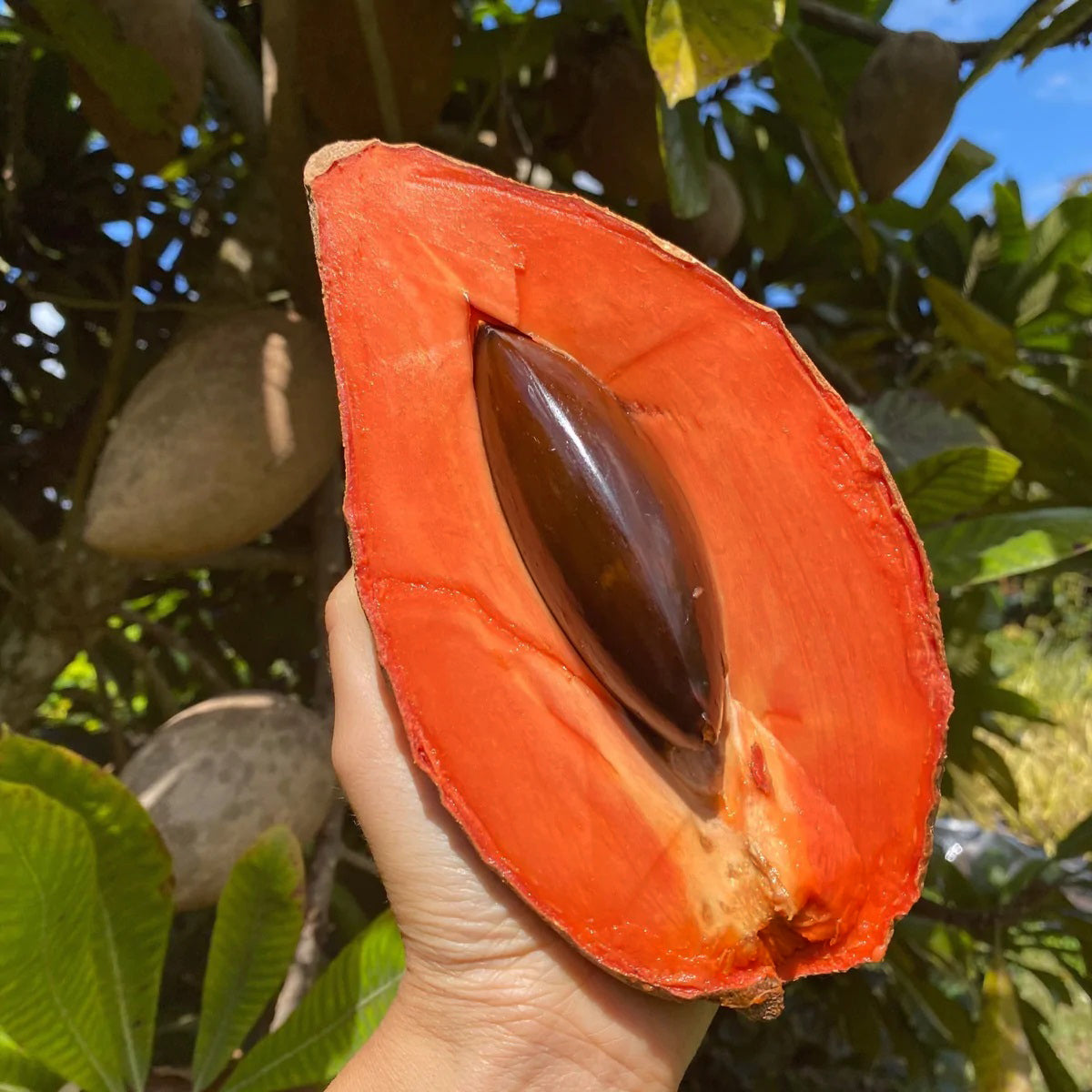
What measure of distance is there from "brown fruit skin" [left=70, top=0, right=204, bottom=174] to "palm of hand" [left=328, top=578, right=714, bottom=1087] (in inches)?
20.6

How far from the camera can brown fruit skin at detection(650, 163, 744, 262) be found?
2.90 feet

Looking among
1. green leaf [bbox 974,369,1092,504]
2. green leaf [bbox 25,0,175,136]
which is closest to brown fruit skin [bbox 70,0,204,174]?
green leaf [bbox 25,0,175,136]

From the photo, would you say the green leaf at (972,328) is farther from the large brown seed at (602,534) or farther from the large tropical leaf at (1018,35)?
the large brown seed at (602,534)

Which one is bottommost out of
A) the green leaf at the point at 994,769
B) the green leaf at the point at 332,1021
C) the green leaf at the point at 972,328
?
the green leaf at the point at 994,769

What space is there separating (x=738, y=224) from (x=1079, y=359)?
404 mm

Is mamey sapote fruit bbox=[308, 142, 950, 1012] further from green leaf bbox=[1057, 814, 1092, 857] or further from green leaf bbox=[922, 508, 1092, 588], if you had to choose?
green leaf bbox=[1057, 814, 1092, 857]

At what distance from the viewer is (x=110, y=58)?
25.2 inches

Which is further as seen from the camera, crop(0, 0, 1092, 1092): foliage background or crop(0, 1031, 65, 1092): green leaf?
crop(0, 0, 1092, 1092): foliage background

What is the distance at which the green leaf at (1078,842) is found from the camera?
85 centimetres

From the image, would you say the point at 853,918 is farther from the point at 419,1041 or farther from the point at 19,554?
the point at 19,554

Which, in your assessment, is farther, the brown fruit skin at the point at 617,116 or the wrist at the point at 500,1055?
the brown fruit skin at the point at 617,116

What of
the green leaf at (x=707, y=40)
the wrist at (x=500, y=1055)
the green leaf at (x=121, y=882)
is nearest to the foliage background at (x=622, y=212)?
the green leaf at (x=707, y=40)

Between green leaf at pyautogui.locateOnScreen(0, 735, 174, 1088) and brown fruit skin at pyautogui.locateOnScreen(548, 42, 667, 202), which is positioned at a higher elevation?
brown fruit skin at pyautogui.locateOnScreen(548, 42, 667, 202)

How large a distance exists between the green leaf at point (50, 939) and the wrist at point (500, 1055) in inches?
6.8
